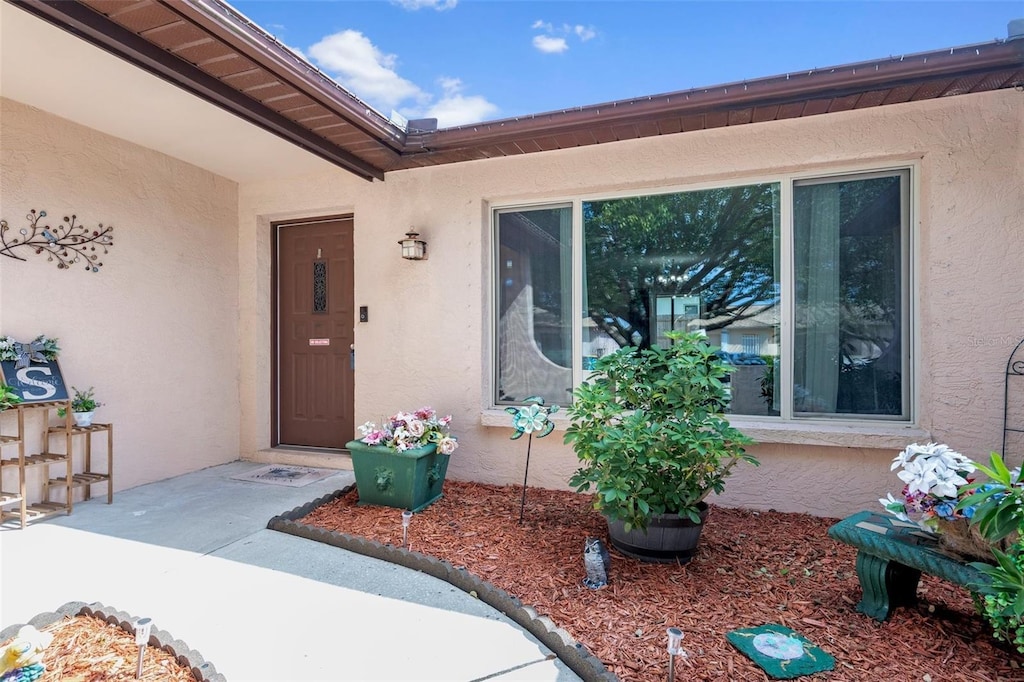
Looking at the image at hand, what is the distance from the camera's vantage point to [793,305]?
3.70 meters

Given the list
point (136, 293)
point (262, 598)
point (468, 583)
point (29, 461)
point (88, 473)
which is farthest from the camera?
point (136, 293)

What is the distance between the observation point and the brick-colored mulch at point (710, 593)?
6.68 feet

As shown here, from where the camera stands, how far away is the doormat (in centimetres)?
450

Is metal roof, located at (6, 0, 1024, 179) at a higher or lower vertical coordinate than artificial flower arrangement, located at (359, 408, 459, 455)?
higher

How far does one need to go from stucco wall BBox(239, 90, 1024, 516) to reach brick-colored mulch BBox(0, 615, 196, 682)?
263 cm

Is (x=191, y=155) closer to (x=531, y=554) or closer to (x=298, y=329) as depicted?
(x=298, y=329)

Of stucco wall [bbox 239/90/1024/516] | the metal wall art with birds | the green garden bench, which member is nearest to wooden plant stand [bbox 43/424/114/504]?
the metal wall art with birds

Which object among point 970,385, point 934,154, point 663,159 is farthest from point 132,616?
point 934,154

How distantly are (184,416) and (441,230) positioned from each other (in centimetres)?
287

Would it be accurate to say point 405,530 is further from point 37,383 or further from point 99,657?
point 37,383

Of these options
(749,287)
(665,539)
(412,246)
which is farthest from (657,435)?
(412,246)

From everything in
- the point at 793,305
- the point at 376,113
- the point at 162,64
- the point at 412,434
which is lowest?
the point at 412,434

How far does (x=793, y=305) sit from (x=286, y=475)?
4.35 m

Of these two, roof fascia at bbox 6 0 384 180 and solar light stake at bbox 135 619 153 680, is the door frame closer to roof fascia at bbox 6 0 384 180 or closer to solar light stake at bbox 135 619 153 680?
roof fascia at bbox 6 0 384 180
